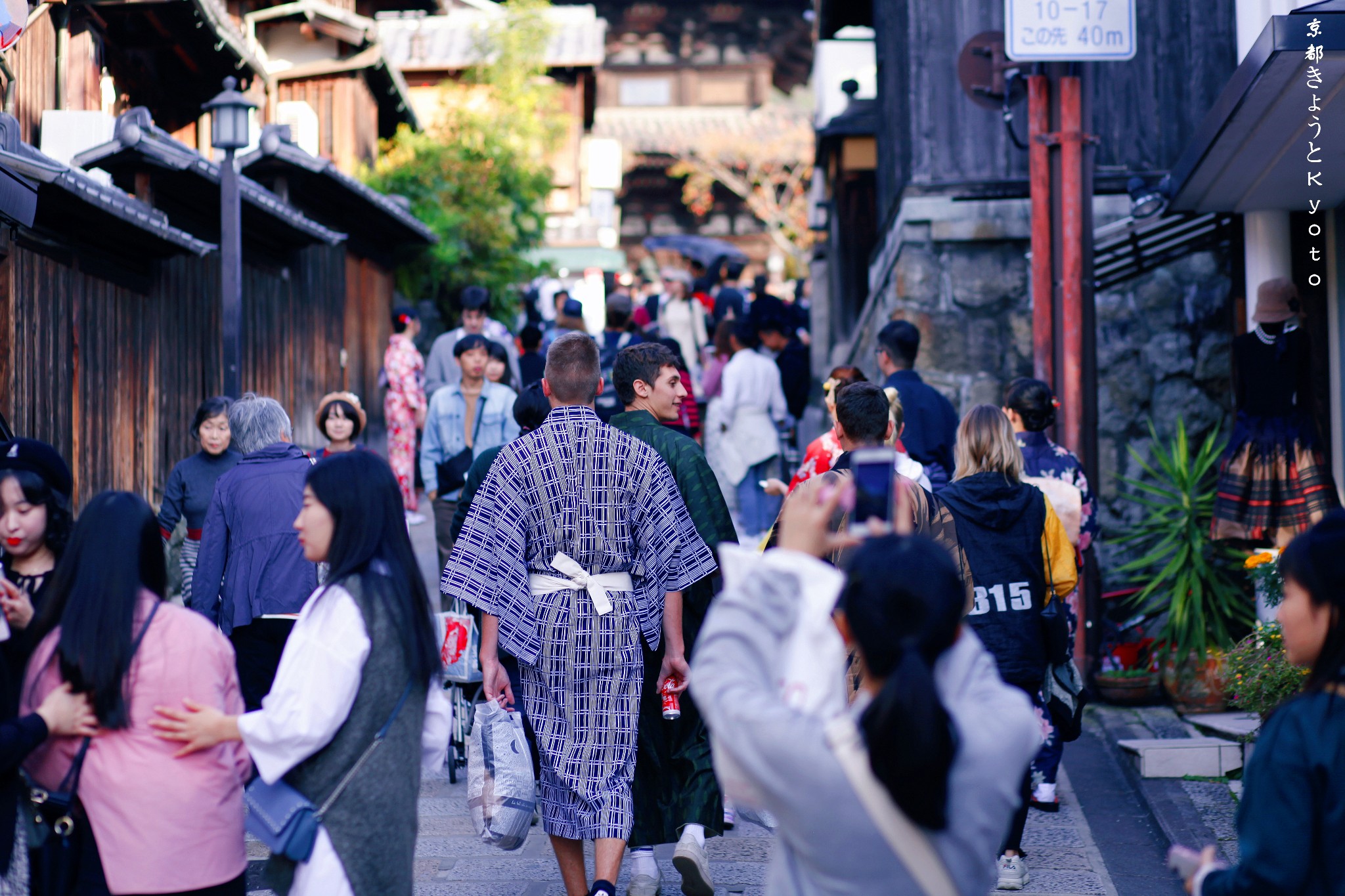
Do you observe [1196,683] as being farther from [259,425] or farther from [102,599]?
[102,599]

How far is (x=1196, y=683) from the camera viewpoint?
8.05 metres

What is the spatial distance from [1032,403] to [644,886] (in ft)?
10.4

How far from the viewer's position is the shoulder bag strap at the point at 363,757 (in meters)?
3.29

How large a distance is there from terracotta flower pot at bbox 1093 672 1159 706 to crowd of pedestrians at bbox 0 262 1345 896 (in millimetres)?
1998

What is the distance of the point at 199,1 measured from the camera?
37.3 ft

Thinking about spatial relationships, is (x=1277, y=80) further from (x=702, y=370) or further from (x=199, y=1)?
(x=702, y=370)

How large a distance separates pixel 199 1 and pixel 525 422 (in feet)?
21.7

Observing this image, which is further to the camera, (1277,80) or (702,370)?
(702,370)

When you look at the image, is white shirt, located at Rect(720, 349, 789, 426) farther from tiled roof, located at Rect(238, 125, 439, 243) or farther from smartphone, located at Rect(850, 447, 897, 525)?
smartphone, located at Rect(850, 447, 897, 525)

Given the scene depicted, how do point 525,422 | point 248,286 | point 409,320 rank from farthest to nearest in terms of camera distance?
1. point 409,320
2. point 248,286
3. point 525,422

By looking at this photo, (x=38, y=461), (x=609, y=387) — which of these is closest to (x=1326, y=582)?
(x=38, y=461)

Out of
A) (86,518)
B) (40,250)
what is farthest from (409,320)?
(86,518)

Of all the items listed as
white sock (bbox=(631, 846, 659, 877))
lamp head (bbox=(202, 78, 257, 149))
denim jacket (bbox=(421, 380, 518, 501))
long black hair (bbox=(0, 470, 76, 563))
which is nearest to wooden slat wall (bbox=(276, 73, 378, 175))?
lamp head (bbox=(202, 78, 257, 149))

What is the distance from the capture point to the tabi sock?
5.34 metres
